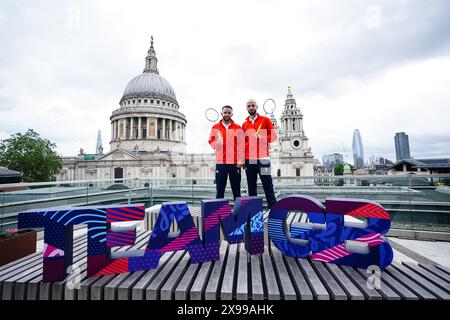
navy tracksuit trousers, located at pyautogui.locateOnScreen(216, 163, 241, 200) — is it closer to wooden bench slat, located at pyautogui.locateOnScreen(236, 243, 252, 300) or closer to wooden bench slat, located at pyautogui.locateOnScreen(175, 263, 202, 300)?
wooden bench slat, located at pyautogui.locateOnScreen(236, 243, 252, 300)

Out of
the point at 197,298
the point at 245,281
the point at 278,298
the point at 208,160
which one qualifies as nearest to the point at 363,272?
the point at 278,298

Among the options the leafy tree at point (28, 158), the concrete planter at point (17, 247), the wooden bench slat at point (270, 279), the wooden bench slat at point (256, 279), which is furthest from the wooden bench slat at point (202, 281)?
the leafy tree at point (28, 158)

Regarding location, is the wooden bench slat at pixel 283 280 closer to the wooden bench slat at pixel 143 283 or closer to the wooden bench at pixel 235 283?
the wooden bench at pixel 235 283

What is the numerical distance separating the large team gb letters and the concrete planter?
1151 mm

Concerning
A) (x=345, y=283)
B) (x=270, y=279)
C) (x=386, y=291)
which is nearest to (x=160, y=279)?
(x=270, y=279)

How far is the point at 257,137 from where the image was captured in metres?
5.09

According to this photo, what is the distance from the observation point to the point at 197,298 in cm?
254

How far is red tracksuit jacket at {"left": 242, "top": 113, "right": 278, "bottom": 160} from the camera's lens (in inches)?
199

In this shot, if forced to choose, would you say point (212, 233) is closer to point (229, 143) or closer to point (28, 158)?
point (229, 143)

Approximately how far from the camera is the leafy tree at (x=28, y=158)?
3612cm

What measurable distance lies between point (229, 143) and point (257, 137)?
674mm

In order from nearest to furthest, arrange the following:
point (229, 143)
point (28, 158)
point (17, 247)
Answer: point (17, 247), point (229, 143), point (28, 158)

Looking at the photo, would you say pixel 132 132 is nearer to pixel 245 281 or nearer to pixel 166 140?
pixel 166 140
